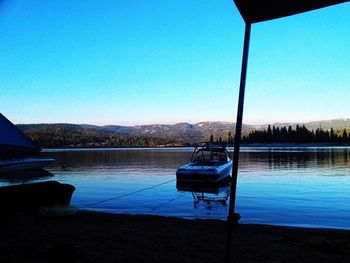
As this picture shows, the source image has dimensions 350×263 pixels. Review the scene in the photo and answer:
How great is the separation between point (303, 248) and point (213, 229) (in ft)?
12.3

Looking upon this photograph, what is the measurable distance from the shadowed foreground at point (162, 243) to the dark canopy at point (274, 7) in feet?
18.0

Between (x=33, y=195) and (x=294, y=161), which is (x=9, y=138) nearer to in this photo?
(x=33, y=195)

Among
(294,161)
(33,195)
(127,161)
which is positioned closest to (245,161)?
(294,161)

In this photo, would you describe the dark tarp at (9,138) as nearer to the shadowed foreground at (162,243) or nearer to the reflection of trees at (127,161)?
the shadowed foreground at (162,243)

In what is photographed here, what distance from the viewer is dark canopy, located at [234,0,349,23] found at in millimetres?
3219

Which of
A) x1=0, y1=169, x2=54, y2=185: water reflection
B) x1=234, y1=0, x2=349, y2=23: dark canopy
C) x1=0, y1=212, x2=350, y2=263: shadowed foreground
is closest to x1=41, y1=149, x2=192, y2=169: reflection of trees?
x1=0, y1=169, x2=54, y2=185: water reflection

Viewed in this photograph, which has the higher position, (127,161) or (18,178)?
(127,161)

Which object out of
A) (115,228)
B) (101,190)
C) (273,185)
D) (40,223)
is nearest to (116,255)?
(115,228)

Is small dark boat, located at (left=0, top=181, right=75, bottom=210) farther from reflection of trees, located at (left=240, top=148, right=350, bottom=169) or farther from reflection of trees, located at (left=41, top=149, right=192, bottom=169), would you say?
reflection of trees, located at (left=240, top=148, right=350, bottom=169)

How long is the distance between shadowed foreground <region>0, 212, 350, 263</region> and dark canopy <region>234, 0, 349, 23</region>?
18.0ft

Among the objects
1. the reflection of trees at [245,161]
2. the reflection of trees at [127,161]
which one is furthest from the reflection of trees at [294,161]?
the reflection of trees at [127,161]

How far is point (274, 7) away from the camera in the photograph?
→ 3285 millimetres

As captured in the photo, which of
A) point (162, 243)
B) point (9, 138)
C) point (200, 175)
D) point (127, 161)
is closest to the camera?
point (162, 243)

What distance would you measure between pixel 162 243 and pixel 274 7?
7.35m
